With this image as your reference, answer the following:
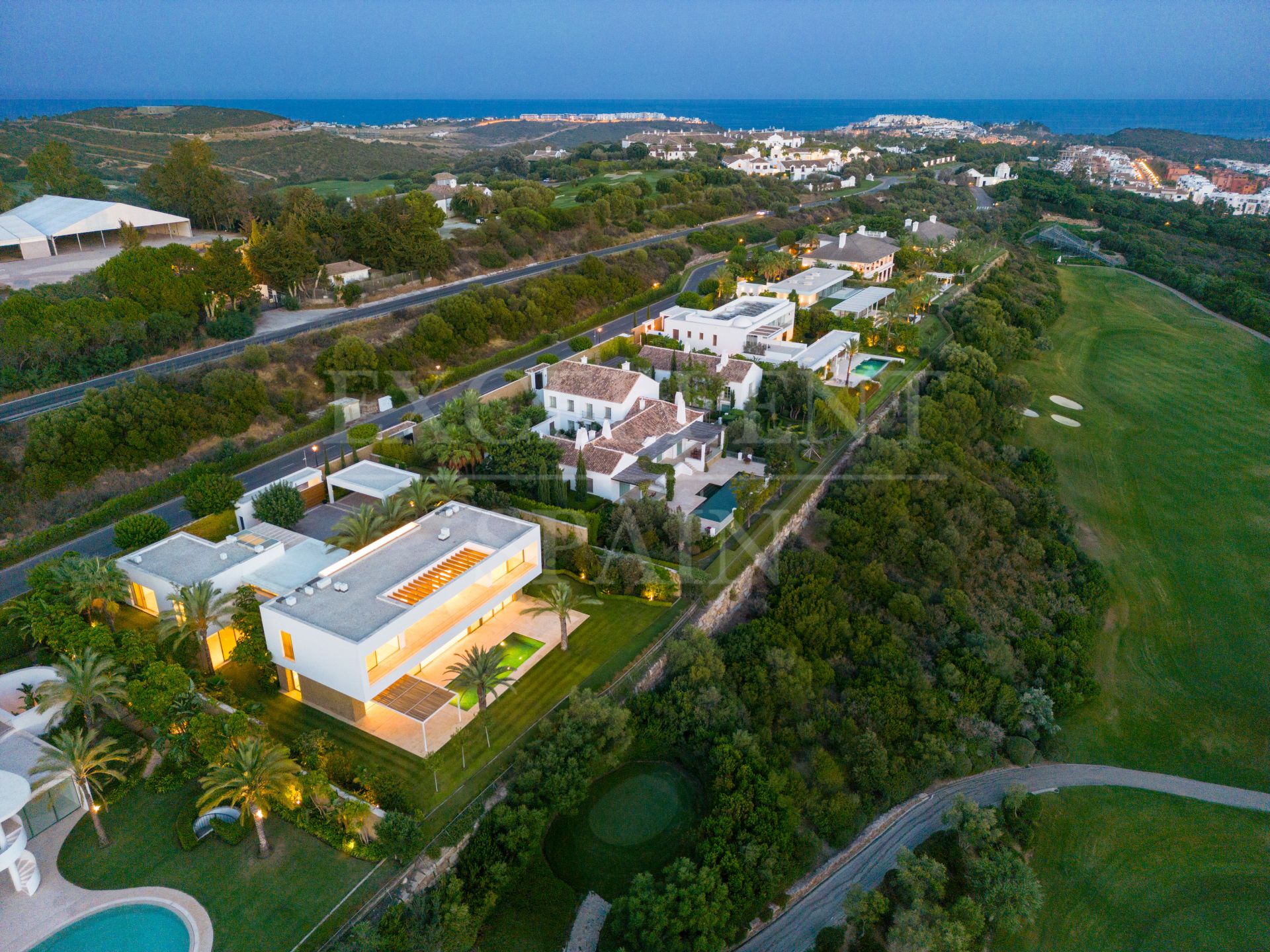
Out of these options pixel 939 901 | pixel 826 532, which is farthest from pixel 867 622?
pixel 939 901

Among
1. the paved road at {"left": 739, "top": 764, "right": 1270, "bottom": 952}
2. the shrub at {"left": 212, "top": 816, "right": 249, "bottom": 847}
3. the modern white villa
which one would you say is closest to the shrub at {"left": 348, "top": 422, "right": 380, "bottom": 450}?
the modern white villa

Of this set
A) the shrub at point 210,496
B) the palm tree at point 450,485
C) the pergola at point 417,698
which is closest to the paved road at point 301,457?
the shrub at point 210,496

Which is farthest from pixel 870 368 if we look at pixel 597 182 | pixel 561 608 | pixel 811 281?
pixel 597 182

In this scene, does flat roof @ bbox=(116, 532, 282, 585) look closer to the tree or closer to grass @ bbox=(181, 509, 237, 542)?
grass @ bbox=(181, 509, 237, 542)

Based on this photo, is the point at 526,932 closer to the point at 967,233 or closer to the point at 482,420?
the point at 482,420

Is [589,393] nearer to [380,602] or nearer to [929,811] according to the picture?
[380,602]

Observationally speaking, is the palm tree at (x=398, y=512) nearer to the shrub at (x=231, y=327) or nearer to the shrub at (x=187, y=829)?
the shrub at (x=187, y=829)
